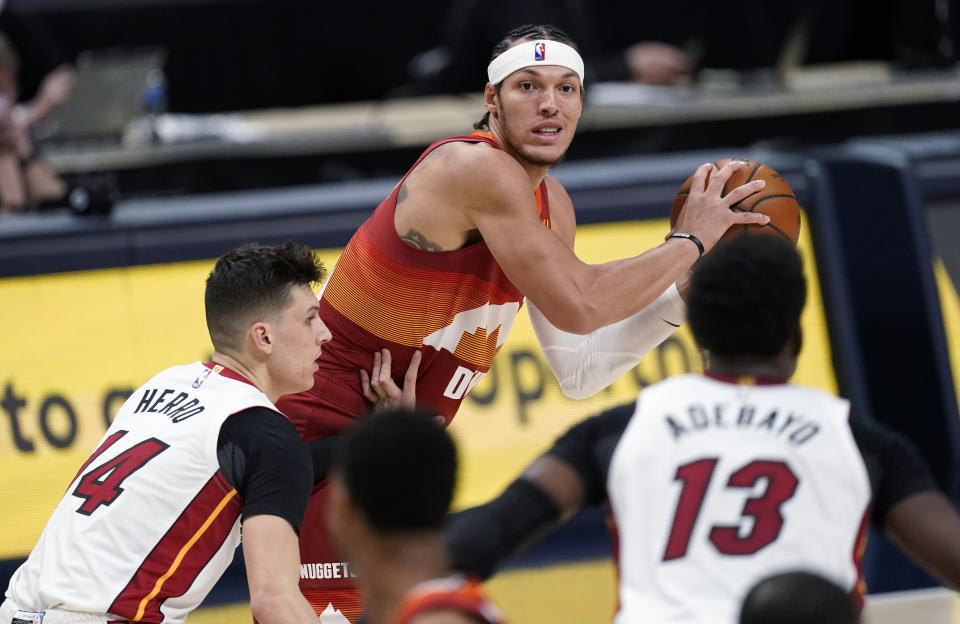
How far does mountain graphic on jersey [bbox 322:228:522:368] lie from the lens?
4137mm

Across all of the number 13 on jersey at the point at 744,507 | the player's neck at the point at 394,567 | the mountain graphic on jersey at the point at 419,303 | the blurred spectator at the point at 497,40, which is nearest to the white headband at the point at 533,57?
the mountain graphic on jersey at the point at 419,303

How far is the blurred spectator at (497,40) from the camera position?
816 cm

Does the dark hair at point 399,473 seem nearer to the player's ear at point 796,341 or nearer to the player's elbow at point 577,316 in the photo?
the player's ear at point 796,341

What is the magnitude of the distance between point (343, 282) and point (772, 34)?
8.04 m

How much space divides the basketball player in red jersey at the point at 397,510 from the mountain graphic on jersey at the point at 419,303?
1.75 meters

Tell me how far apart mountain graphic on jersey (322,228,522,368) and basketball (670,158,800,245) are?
2.09ft

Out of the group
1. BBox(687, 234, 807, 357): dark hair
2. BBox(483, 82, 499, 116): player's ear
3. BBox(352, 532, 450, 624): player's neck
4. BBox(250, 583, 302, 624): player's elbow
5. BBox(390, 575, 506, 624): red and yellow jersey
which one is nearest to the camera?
BBox(390, 575, 506, 624): red and yellow jersey

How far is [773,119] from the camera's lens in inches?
365

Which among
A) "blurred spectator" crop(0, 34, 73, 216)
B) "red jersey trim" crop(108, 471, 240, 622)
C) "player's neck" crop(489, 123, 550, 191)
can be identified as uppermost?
"blurred spectator" crop(0, 34, 73, 216)

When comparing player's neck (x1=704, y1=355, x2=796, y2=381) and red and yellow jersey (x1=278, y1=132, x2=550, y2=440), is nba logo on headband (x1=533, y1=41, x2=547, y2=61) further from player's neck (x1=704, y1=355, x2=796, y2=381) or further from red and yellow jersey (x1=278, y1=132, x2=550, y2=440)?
player's neck (x1=704, y1=355, x2=796, y2=381)

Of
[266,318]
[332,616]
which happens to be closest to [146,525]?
[266,318]

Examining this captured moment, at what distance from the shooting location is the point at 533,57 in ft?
13.3

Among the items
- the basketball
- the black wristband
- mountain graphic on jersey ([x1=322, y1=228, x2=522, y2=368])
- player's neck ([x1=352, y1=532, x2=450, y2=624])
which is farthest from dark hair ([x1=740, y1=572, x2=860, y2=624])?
mountain graphic on jersey ([x1=322, y1=228, x2=522, y2=368])

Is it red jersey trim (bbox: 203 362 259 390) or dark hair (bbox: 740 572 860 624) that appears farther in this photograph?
red jersey trim (bbox: 203 362 259 390)
